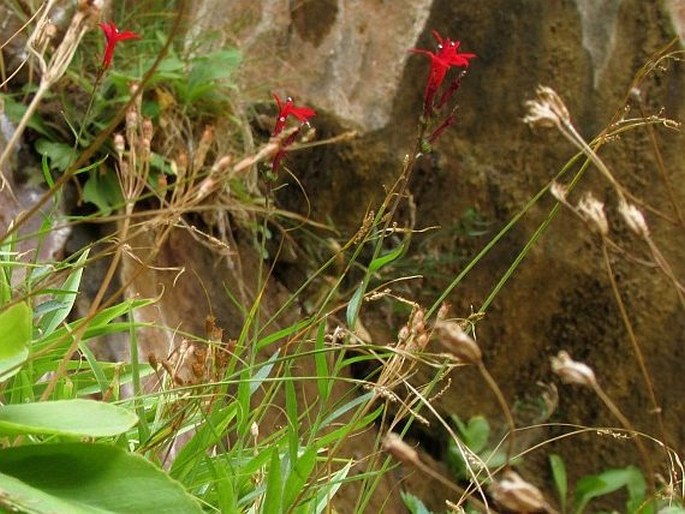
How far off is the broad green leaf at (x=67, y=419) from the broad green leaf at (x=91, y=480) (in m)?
0.03

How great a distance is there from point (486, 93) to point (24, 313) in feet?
8.13

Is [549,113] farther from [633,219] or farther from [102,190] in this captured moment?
[102,190]

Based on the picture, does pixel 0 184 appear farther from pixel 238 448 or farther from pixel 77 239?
pixel 77 239

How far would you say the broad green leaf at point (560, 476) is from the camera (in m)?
3.14

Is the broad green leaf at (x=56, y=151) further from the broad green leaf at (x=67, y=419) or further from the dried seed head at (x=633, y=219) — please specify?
the dried seed head at (x=633, y=219)

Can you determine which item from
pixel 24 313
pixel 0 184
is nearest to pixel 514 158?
pixel 0 184

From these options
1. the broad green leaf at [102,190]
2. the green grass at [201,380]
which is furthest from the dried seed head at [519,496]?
the broad green leaf at [102,190]

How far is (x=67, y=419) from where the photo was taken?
97 centimetres

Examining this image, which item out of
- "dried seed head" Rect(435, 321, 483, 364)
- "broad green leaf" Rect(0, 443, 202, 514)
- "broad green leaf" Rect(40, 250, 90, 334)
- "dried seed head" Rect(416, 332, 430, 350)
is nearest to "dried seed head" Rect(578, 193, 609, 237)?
"dried seed head" Rect(435, 321, 483, 364)

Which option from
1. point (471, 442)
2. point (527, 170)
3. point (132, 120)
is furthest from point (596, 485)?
point (132, 120)

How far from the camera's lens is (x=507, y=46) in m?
3.28

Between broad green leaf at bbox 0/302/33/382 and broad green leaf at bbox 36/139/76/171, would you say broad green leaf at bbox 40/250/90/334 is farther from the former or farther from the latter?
broad green leaf at bbox 36/139/76/171

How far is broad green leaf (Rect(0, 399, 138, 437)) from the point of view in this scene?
→ 945 mm

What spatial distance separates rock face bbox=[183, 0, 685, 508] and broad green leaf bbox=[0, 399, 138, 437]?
2.26 meters
